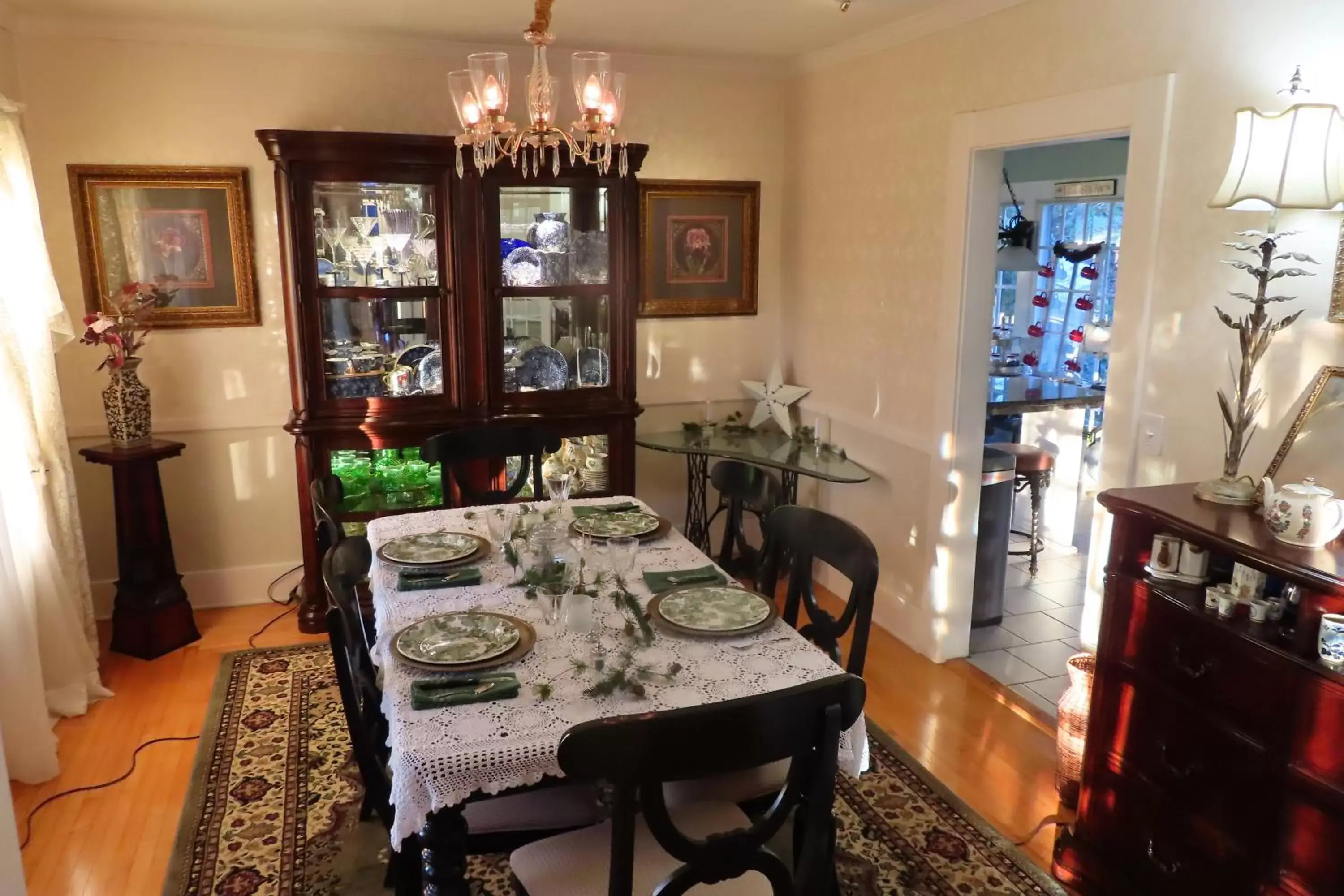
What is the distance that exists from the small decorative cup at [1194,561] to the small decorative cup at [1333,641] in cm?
35

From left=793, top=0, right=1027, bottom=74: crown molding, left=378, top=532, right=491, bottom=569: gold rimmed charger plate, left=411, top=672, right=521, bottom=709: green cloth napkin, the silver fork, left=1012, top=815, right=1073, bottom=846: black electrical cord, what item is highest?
left=793, top=0, right=1027, bottom=74: crown molding

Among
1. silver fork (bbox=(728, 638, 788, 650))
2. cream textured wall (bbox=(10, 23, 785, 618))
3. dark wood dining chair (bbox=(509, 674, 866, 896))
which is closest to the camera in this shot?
dark wood dining chair (bbox=(509, 674, 866, 896))

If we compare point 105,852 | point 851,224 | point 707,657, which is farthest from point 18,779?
point 851,224

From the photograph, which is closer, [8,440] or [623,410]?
[8,440]

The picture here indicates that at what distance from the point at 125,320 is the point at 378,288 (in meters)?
0.94

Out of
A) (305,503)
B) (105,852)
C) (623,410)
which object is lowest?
(105,852)

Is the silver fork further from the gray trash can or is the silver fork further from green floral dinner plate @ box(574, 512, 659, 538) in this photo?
the gray trash can

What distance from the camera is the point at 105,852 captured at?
8.01 ft

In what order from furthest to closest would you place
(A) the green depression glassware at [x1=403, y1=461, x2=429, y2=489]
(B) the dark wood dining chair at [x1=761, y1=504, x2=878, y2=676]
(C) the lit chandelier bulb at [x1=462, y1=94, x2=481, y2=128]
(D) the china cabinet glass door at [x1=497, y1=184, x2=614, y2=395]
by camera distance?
(A) the green depression glassware at [x1=403, y1=461, x2=429, y2=489], (D) the china cabinet glass door at [x1=497, y1=184, x2=614, y2=395], (C) the lit chandelier bulb at [x1=462, y1=94, x2=481, y2=128], (B) the dark wood dining chair at [x1=761, y1=504, x2=878, y2=676]

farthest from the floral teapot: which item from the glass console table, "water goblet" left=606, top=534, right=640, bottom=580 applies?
the glass console table

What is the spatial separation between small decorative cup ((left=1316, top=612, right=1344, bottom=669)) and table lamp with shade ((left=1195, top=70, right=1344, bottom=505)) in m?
0.44

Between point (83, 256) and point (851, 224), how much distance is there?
318 cm

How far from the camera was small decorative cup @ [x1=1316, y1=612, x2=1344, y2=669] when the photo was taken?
1.64 metres

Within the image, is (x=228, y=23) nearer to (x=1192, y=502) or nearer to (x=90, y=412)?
(x=90, y=412)
